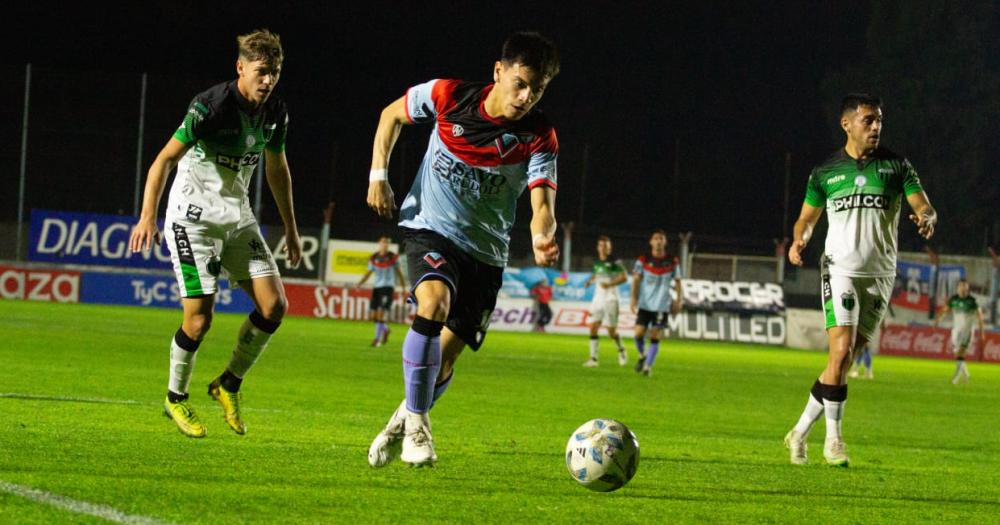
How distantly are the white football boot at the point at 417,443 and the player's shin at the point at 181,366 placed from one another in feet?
6.56

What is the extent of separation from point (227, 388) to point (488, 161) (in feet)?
7.97

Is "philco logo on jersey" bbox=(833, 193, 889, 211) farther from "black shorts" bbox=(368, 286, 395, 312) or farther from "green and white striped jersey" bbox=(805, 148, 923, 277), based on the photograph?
"black shorts" bbox=(368, 286, 395, 312)

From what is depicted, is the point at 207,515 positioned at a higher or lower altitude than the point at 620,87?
lower

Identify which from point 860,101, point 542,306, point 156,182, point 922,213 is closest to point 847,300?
point 922,213

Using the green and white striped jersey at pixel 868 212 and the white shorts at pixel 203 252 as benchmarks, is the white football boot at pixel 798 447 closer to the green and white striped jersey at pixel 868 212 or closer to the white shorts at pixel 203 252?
the green and white striped jersey at pixel 868 212

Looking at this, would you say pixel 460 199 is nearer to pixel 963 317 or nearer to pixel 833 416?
pixel 833 416

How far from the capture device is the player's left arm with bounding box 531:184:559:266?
Answer: 6234 millimetres

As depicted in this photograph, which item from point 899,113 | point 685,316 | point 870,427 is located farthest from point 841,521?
point 899,113

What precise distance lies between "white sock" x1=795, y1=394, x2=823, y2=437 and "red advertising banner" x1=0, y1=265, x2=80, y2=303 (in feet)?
90.9

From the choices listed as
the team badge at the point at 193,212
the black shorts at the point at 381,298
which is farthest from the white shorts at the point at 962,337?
the team badge at the point at 193,212

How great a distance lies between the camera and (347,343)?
2375 centimetres

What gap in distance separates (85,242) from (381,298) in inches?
506

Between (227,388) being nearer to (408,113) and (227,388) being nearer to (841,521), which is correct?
(408,113)

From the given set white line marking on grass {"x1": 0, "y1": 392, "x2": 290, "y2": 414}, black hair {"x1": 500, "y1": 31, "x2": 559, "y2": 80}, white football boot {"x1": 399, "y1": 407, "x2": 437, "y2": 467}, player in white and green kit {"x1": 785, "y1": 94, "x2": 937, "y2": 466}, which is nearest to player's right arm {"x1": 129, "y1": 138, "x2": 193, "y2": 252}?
white football boot {"x1": 399, "y1": 407, "x2": 437, "y2": 467}
